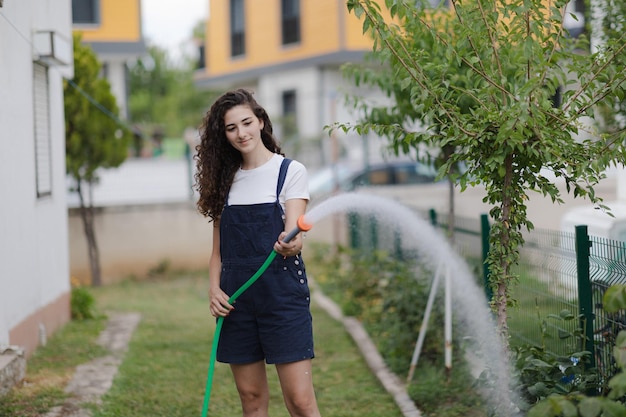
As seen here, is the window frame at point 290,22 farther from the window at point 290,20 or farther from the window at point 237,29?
the window at point 237,29

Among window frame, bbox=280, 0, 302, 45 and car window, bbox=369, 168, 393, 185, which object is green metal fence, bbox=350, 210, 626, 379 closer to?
car window, bbox=369, 168, 393, 185

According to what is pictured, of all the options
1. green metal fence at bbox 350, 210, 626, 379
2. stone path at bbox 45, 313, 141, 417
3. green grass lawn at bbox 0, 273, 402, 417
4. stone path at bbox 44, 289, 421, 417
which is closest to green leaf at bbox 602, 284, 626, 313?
green metal fence at bbox 350, 210, 626, 379

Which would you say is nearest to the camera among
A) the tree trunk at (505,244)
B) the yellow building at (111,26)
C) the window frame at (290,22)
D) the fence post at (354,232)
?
the tree trunk at (505,244)

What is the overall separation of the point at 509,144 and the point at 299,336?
49.8 inches

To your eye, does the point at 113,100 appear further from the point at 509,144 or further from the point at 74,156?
the point at 509,144

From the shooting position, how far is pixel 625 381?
117 inches

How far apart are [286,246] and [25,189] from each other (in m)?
4.21

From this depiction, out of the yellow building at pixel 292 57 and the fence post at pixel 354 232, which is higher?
the yellow building at pixel 292 57

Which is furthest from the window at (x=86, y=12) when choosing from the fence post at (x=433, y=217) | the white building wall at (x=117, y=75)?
the fence post at (x=433, y=217)

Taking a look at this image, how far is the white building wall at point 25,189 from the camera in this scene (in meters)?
6.48

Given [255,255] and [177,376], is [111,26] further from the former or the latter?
→ [255,255]

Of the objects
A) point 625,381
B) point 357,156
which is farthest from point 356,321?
point 357,156

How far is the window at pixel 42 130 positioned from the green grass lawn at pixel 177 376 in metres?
1.49

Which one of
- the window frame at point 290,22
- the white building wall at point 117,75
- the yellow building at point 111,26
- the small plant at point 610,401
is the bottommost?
the small plant at point 610,401
